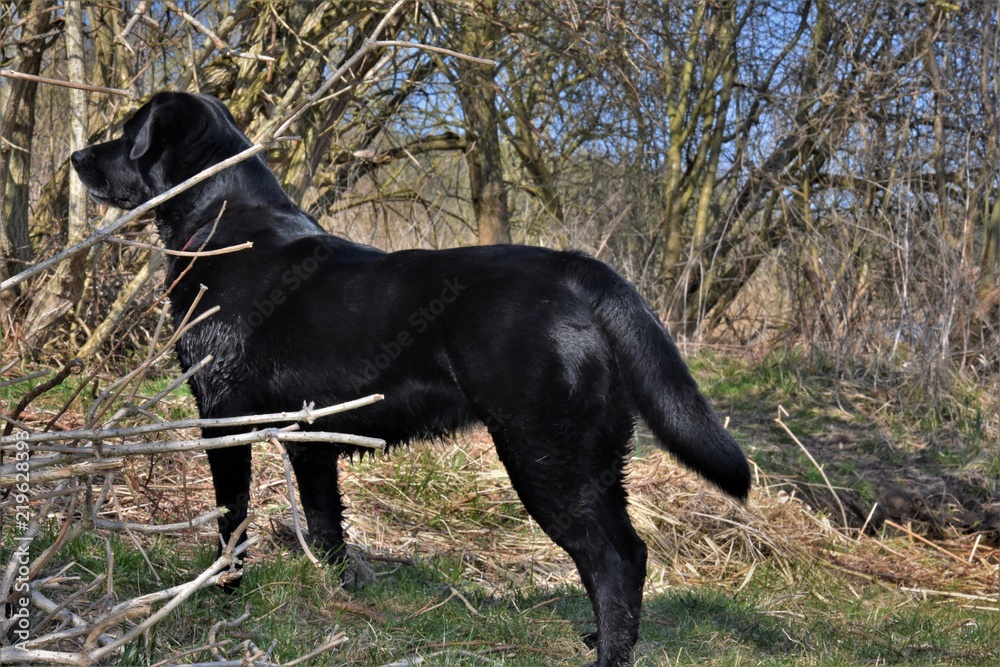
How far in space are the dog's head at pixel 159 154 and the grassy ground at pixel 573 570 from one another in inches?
42.1

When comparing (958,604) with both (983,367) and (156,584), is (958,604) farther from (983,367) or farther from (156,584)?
(156,584)

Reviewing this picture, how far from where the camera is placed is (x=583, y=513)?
3.00 meters

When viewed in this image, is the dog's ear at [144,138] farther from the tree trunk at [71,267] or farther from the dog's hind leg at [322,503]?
the tree trunk at [71,267]

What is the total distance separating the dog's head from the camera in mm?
3658

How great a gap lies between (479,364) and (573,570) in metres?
1.98

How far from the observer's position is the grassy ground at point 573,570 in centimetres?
314

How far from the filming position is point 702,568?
4.83 metres

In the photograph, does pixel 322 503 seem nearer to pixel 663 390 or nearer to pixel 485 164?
pixel 663 390

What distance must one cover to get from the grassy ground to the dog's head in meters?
1.07

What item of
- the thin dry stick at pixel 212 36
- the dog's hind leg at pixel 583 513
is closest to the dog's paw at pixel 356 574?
the dog's hind leg at pixel 583 513

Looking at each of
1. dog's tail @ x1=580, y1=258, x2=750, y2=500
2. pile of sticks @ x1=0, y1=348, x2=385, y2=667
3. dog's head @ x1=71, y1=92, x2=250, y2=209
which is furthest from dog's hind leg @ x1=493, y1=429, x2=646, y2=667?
dog's head @ x1=71, y1=92, x2=250, y2=209

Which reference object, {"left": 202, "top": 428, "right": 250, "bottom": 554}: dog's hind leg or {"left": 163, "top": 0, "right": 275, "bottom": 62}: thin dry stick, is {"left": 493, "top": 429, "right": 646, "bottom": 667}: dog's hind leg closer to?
{"left": 202, "top": 428, "right": 250, "bottom": 554}: dog's hind leg

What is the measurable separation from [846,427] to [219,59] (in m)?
4.46

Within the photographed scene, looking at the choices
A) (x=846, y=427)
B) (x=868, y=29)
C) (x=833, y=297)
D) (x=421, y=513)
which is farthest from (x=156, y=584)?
(x=868, y=29)
